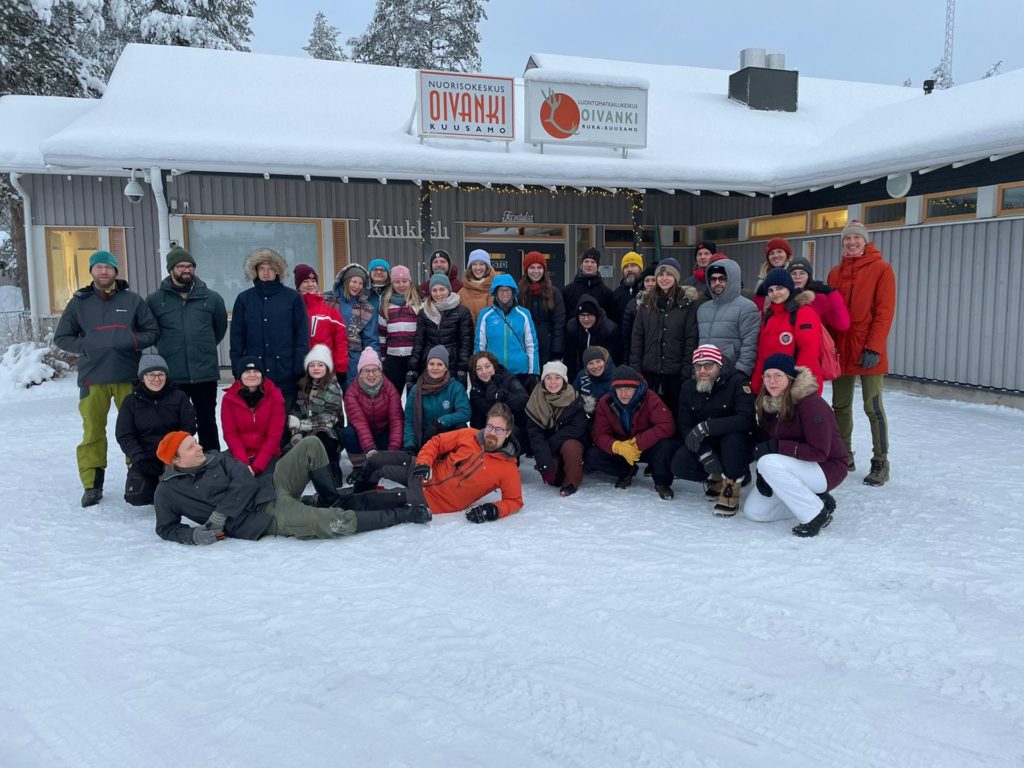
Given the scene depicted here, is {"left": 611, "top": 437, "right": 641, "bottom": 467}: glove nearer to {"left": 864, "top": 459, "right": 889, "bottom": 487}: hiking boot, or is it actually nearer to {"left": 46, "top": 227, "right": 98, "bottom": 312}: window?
{"left": 864, "top": 459, "right": 889, "bottom": 487}: hiking boot

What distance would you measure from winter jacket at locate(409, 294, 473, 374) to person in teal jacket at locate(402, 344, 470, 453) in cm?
32

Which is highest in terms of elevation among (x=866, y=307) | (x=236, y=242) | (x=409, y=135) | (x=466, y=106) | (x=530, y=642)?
(x=466, y=106)

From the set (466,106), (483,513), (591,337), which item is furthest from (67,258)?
(483,513)

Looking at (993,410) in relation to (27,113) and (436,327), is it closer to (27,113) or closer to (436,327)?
(436,327)

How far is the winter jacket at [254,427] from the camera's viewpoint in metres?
4.58

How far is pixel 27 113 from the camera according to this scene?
10.8 m

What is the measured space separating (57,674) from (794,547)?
3.51m

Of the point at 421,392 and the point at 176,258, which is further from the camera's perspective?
the point at 421,392

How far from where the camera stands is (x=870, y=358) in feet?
16.4

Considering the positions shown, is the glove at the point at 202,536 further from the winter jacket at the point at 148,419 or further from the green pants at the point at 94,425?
the green pants at the point at 94,425

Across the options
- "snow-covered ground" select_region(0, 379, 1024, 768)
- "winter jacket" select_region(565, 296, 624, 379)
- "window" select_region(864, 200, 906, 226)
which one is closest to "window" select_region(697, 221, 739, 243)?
"window" select_region(864, 200, 906, 226)

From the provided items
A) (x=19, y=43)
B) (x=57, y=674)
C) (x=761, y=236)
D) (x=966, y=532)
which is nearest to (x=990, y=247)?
(x=761, y=236)

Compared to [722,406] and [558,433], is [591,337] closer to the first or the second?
[558,433]

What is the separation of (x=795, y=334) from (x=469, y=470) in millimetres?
2328
